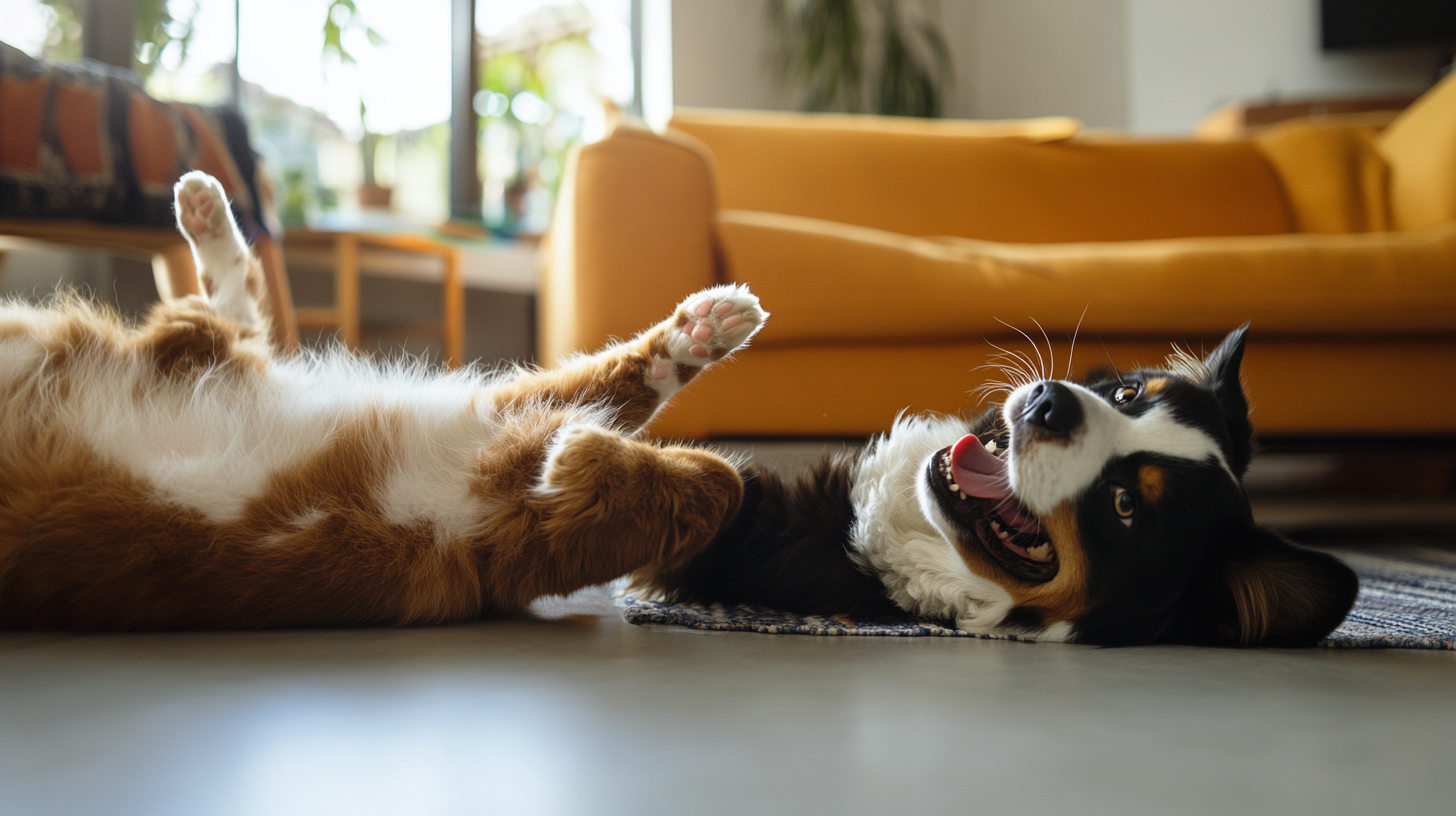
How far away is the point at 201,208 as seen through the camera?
1418 mm

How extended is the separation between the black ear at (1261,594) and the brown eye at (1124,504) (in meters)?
0.10

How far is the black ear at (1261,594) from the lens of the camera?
1.07 m

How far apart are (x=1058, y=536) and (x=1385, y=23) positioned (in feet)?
16.3

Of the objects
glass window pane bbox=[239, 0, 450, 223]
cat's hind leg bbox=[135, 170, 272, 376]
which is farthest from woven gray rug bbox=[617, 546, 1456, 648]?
glass window pane bbox=[239, 0, 450, 223]

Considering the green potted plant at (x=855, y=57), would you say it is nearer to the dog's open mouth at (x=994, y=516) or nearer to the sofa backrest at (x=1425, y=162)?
the sofa backrest at (x=1425, y=162)

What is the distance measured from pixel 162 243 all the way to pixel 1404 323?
2.64m

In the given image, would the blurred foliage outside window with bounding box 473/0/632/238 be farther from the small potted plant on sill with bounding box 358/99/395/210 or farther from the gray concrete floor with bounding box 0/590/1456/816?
the gray concrete floor with bounding box 0/590/1456/816

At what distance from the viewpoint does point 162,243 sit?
185 centimetres

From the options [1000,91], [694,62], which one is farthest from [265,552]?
[1000,91]

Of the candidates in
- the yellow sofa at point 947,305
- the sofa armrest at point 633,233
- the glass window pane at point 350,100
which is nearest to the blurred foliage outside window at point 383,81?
the glass window pane at point 350,100

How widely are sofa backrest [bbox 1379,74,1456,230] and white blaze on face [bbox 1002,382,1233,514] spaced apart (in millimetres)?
2278

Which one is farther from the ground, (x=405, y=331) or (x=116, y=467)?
(x=405, y=331)

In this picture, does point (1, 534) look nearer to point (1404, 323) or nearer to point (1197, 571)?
point (1197, 571)

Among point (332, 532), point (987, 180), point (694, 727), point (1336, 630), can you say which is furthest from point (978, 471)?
point (987, 180)
